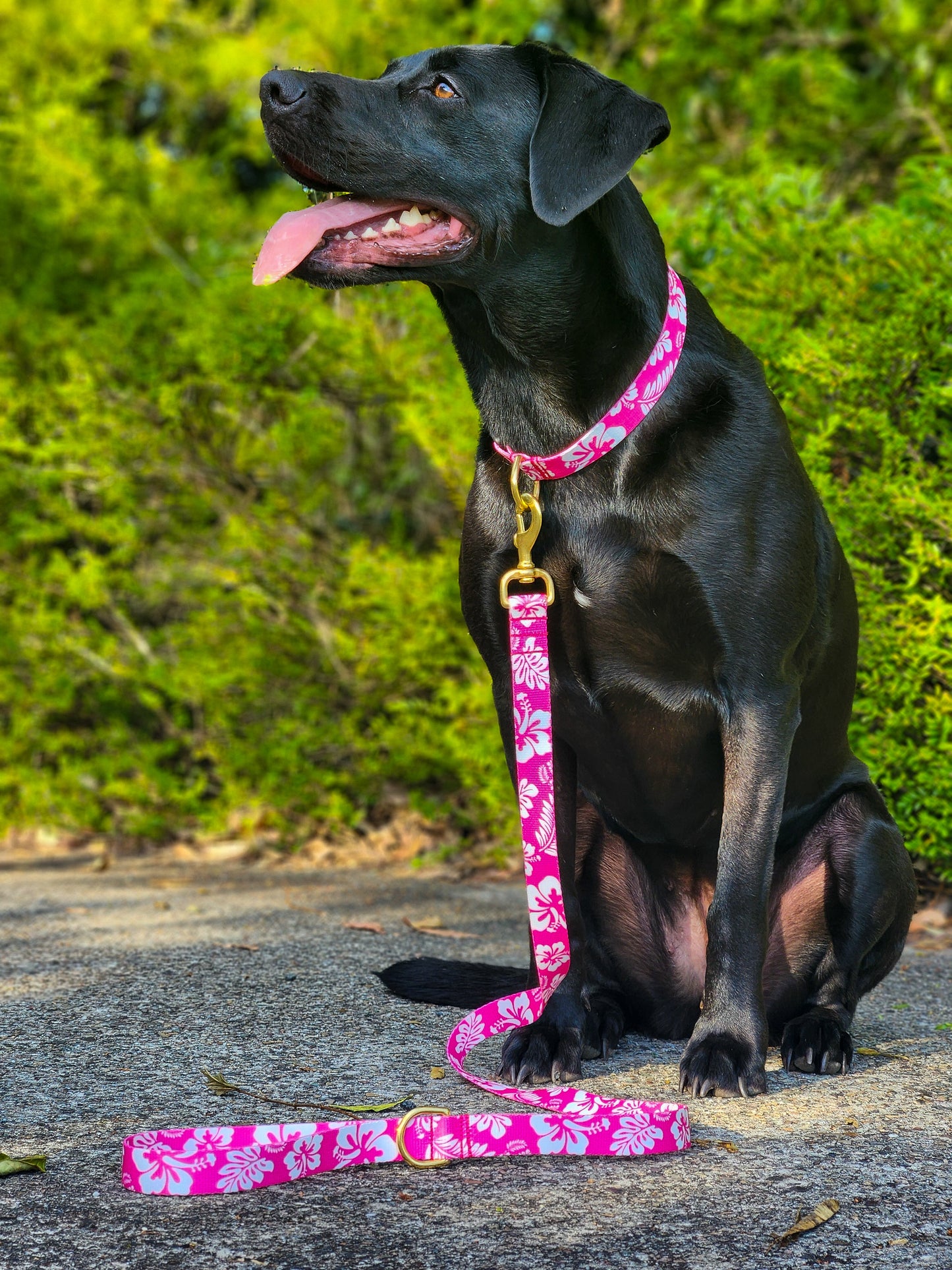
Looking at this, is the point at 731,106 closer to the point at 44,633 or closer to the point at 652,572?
the point at 44,633

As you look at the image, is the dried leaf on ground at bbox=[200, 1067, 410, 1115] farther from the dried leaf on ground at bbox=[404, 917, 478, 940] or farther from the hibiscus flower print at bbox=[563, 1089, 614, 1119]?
the dried leaf on ground at bbox=[404, 917, 478, 940]

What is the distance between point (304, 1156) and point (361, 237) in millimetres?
1536

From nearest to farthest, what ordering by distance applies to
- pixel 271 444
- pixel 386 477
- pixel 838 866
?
pixel 838 866 < pixel 271 444 < pixel 386 477

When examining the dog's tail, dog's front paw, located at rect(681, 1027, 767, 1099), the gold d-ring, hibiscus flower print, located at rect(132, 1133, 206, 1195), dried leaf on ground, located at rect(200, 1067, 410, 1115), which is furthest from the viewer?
the dog's tail

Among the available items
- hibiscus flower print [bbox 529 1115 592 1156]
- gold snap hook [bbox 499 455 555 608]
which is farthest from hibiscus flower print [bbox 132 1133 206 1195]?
gold snap hook [bbox 499 455 555 608]

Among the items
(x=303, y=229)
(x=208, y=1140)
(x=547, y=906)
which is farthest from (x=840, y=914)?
(x=303, y=229)

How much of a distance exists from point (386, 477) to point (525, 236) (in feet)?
11.4

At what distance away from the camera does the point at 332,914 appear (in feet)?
12.8

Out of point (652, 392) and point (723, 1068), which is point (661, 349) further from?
point (723, 1068)

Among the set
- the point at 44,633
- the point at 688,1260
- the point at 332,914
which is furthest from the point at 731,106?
the point at 688,1260

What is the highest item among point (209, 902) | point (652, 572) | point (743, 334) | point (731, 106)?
point (731, 106)

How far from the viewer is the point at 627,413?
2.36 m

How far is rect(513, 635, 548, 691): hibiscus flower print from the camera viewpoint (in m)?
2.38

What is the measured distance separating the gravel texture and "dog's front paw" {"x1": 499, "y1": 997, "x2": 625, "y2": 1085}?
2.0 inches
